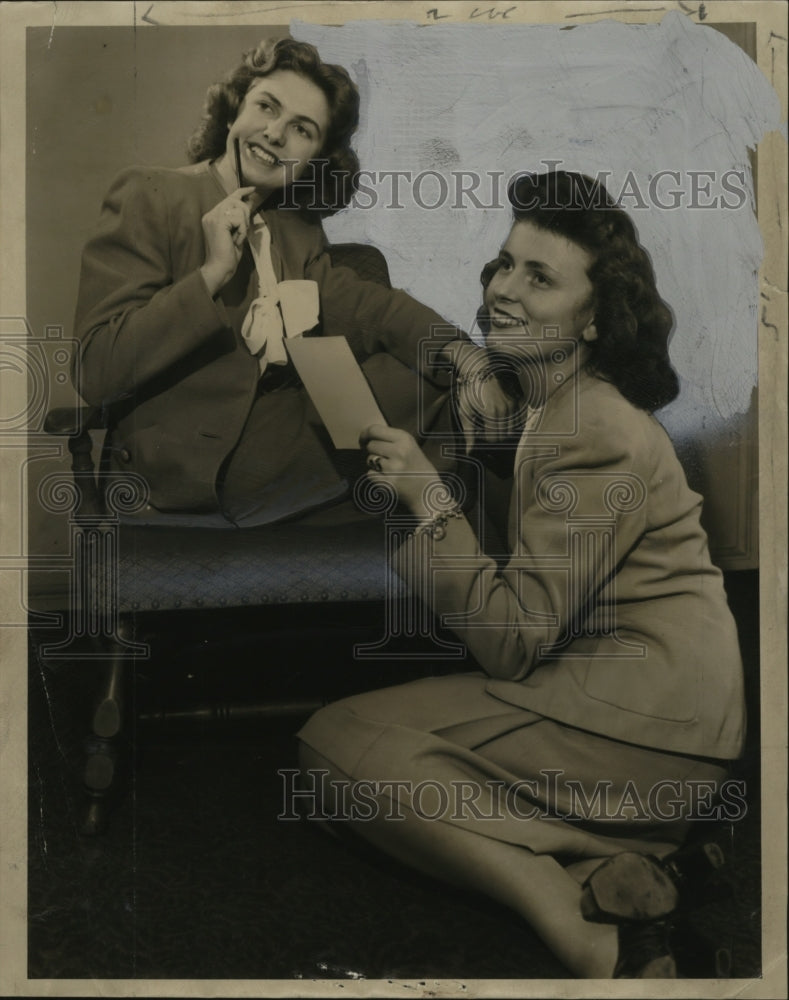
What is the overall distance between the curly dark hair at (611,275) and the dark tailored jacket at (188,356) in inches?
12.4

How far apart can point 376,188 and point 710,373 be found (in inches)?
39.1

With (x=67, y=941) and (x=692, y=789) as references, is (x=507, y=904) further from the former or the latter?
(x=67, y=941)

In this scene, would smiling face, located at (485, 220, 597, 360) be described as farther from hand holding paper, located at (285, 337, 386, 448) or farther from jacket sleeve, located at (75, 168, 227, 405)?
jacket sleeve, located at (75, 168, 227, 405)

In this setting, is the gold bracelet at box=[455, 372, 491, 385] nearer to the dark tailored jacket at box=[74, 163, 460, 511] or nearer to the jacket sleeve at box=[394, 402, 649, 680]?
the dark tailored jacket at box=[74, 163, 460, 511]

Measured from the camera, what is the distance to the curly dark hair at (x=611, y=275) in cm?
274

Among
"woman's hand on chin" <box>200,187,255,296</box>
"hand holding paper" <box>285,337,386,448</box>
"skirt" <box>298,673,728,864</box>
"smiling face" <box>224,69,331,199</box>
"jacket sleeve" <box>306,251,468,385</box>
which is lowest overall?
"skirt" <box>298,673,728,864</box>

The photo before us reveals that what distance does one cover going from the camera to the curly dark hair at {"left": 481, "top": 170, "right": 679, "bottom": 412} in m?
2.74

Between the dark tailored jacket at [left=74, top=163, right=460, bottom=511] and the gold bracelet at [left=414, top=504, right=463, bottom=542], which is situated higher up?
the dark tailored jacket at [left=74, top=163, right=460, bottom=511]

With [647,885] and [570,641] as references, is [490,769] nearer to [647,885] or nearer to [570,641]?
[570,641]

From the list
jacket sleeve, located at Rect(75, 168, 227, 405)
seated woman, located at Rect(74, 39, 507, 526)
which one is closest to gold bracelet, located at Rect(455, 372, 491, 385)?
seated woman, located at Rect(74, 39, 507, 526)

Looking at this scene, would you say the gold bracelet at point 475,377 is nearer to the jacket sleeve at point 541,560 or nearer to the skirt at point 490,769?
the jacket sleeve at point 541,560

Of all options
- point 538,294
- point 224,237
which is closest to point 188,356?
point 224,237

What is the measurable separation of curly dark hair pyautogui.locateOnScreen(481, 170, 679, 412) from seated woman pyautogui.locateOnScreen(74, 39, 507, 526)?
1.06 feet

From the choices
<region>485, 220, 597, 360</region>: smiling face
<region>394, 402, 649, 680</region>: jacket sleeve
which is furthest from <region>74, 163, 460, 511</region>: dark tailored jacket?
<region>394, 402, 649, 680</region>: jacket sleeve
